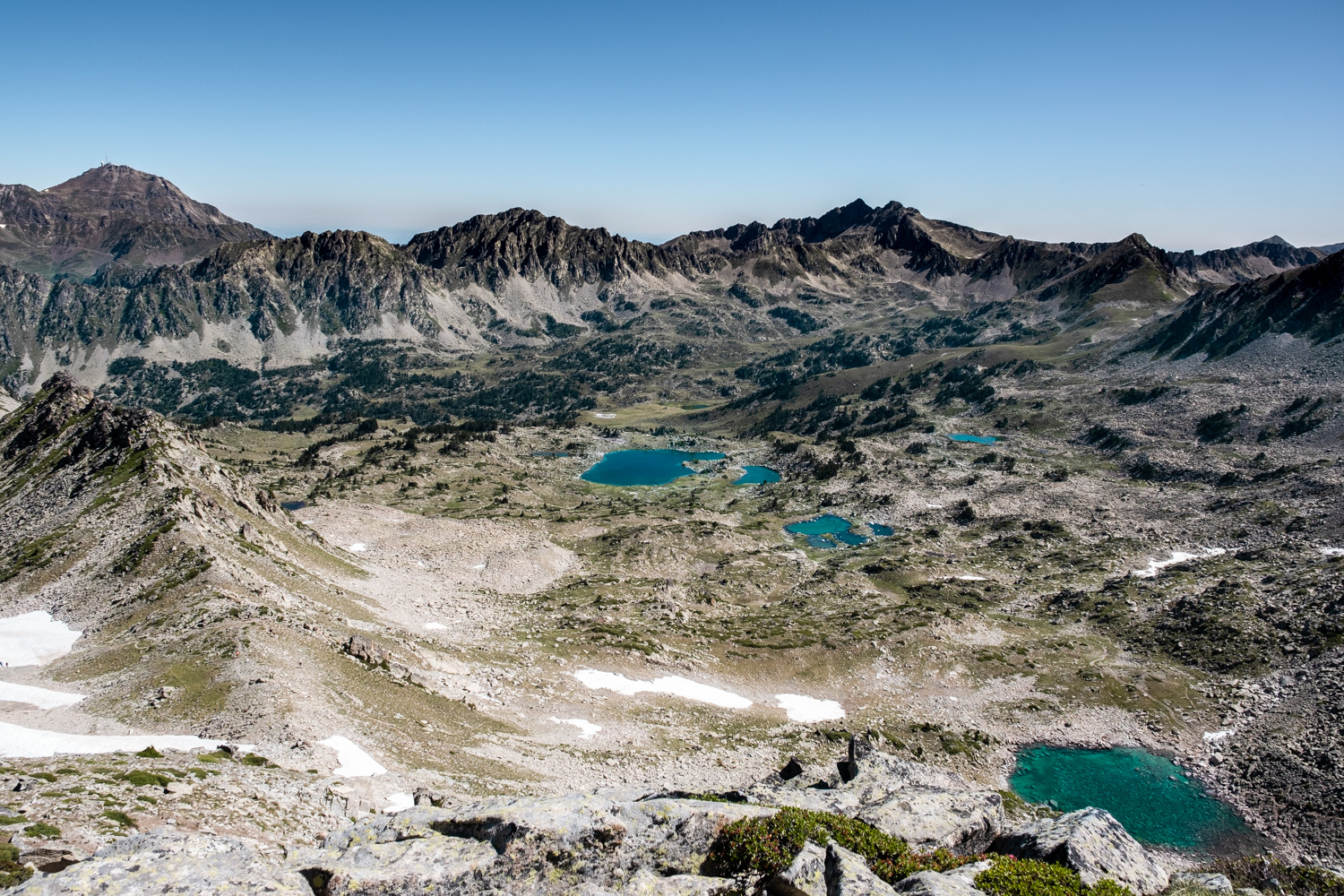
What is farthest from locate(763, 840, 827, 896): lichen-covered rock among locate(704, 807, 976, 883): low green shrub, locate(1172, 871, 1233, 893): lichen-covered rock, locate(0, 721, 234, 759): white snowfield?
locate(0, 721, 234, 759): white snowfield

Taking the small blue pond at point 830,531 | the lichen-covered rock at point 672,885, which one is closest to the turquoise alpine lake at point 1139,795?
the lichen-covered rock at point 672,885

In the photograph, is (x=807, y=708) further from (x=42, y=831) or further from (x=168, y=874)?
(x=42, y=831)

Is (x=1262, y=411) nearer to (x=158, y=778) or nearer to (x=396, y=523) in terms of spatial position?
(x=396, y=523)

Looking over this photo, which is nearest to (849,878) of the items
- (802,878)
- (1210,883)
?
(802,878)

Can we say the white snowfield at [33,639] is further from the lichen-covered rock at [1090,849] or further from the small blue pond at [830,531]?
the small blue pond at [830,531]

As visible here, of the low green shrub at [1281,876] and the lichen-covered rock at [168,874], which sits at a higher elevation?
the lichen-covered rock at [168,874]

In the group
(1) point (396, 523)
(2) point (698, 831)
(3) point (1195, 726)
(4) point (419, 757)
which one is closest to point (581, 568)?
(1) point (396, 523)
